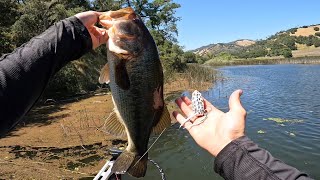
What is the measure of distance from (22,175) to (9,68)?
797 cm

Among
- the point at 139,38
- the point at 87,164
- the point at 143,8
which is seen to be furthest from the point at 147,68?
the point at 143,8

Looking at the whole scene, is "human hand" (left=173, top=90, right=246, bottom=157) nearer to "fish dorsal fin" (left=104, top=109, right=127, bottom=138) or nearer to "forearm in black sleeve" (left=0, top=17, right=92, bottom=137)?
"fish dorsal fin" (left=104, top=109, right=127, bottom=138)

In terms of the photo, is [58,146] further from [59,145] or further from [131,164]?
[131,164]

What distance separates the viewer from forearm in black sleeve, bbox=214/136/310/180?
1.88m

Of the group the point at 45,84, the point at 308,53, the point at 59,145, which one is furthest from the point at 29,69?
the point at 308,53

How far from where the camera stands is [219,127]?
7.44 ft

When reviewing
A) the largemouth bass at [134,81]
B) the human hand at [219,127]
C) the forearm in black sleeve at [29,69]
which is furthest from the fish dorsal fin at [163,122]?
the forearm in black sleeve at [29,69]

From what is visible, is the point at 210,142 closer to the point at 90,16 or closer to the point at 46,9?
the point at 90,16

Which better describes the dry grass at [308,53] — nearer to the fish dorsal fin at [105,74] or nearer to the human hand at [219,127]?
the human hand at [219,127]

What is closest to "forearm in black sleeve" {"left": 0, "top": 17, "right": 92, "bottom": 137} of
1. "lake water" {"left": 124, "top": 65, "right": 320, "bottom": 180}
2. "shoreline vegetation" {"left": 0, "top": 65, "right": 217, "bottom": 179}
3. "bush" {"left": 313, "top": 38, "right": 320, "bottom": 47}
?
"shoreline vegetation" {"left": 0, "top": 65, "right": 217, "bottom": 179}

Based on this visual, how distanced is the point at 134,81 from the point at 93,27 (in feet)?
1.47

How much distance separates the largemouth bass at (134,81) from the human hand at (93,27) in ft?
0.20

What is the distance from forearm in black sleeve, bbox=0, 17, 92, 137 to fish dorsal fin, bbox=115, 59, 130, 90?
39 cm

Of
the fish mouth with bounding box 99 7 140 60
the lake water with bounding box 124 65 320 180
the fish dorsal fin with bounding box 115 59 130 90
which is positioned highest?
the fish mouth with bounding box 99 7 140 60
